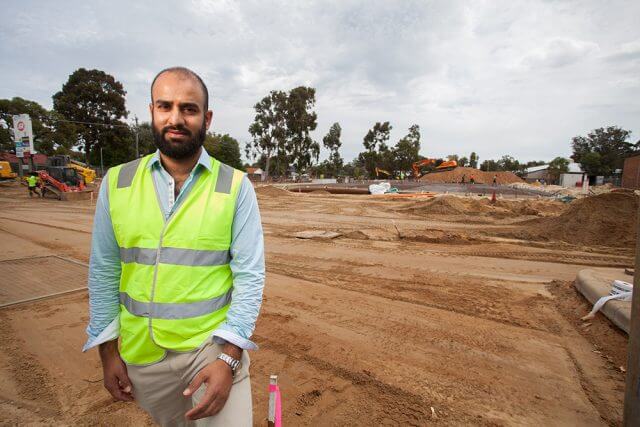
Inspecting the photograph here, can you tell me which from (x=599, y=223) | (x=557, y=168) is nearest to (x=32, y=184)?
(x=599, y=223)

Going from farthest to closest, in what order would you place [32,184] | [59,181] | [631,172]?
[631,172] → [59,181] → [32,184]

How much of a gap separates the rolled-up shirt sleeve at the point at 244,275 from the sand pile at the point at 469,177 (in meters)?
55.1

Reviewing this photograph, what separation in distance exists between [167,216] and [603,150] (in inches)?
3570

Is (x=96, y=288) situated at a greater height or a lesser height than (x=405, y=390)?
greater

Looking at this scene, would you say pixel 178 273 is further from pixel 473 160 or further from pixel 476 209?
pixel 473 160

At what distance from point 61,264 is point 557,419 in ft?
26.6

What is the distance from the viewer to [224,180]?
158 cm

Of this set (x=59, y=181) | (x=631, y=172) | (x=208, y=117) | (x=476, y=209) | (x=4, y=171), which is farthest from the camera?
(x=631, y=172)

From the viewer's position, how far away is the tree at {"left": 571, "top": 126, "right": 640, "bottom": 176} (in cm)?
5766

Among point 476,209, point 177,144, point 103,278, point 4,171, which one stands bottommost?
point 476,209

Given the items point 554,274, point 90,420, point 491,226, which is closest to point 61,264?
point 90,420

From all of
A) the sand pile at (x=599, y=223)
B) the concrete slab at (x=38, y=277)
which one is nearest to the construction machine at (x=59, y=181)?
the concrete slab at (x=38, y=277)

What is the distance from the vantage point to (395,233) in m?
10.6

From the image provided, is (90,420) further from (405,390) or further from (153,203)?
(405,390)
